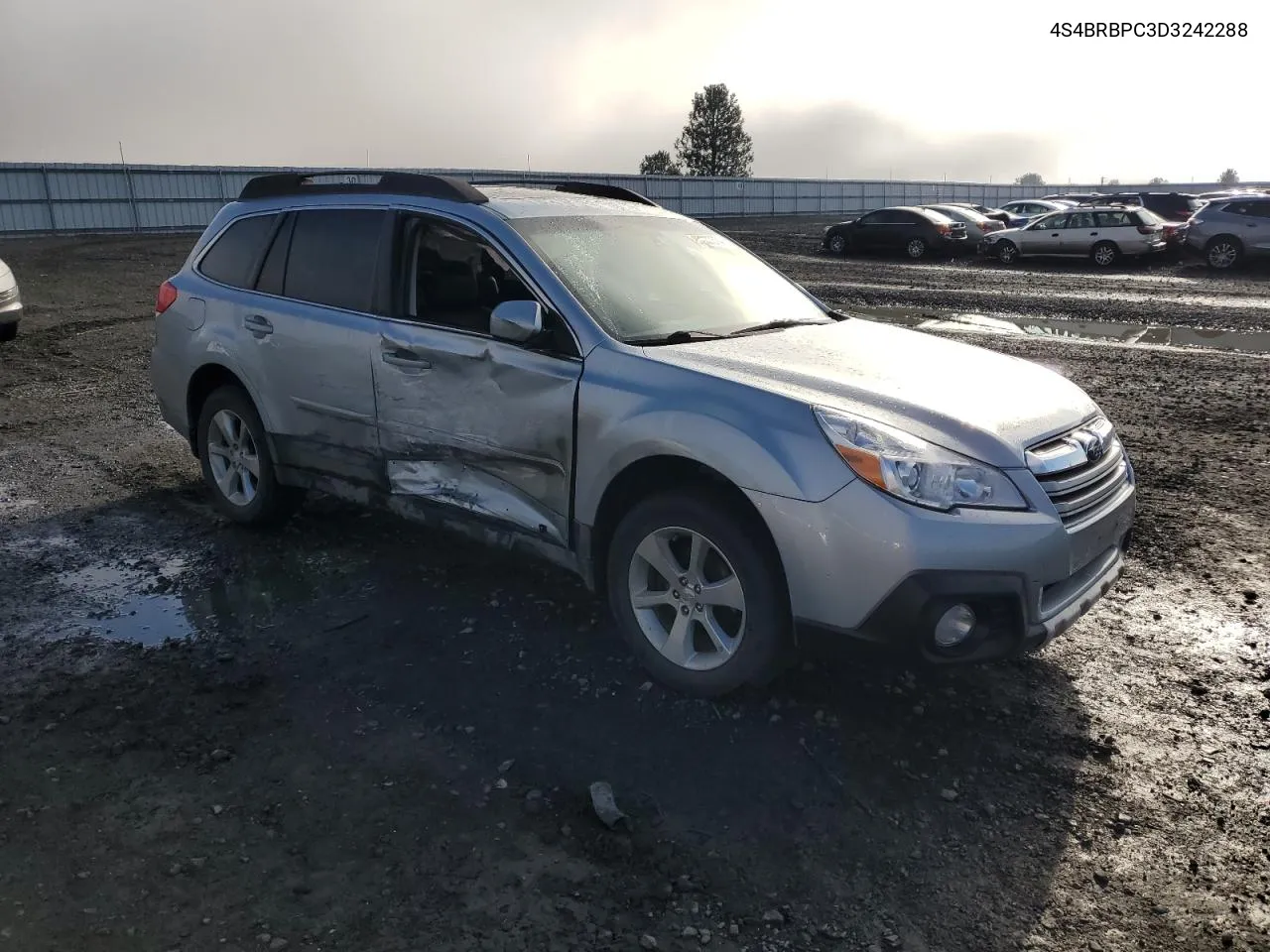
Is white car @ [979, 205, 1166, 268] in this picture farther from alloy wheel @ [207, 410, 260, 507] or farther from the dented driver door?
the dented driver door

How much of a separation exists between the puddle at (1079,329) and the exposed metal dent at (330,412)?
1060 centimetres

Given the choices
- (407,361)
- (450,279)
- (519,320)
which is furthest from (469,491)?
(450,279)

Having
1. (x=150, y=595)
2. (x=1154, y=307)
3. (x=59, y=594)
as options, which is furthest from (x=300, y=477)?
(x=1154, y=307)

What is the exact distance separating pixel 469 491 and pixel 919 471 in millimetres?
1993

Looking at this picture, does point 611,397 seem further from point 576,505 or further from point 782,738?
point 782,738

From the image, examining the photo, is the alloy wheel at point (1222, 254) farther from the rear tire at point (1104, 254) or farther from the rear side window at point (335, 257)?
the rear side window at point (335, 257)

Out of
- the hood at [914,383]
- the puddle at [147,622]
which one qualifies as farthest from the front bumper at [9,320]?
the hood at [914,383]

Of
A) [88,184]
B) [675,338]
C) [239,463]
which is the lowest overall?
[239,463]

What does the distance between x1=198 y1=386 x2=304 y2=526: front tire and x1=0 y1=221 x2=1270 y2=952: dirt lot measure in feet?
0.56

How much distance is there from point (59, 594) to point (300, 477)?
1249 millimetres

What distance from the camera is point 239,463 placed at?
5703 millimetres

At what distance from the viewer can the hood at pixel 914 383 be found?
3443mm

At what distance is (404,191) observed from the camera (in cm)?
483

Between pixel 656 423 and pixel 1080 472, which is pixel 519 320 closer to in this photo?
pixel 656 423
